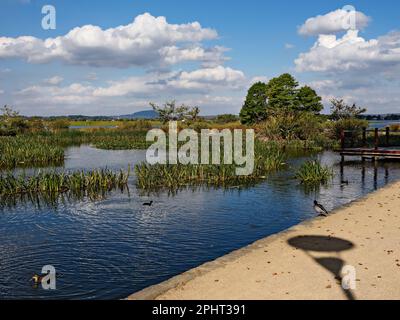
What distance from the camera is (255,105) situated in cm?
8081

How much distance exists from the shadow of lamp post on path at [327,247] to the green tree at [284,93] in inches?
2563

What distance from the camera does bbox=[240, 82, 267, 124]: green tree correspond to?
260 ft

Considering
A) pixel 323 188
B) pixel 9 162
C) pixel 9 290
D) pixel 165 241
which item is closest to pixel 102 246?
pixel 165 241

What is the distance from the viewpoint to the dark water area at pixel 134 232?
10.0 meters

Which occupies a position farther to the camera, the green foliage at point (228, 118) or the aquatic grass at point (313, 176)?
the green foliage at point (228, 118)

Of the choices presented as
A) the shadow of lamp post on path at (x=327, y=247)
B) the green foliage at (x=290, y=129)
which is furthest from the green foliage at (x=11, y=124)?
the shadow of lamp post on path at (x=327, y=247)

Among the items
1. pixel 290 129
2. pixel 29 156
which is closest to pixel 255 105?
pixel 290 129

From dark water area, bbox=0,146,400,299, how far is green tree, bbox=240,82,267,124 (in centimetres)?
5670

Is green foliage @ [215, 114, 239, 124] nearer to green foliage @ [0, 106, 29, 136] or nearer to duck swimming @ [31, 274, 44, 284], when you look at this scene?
green foliage @ [0, 106, 29, 136]

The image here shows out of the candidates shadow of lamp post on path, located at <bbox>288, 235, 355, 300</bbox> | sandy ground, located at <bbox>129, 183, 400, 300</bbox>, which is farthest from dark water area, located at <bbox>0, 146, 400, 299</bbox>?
shadow of lamp post on path, located at <bbox>288, 235, 355, 300</bbox>

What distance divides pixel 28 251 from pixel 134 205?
246 inches

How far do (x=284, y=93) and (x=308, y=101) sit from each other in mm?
5137

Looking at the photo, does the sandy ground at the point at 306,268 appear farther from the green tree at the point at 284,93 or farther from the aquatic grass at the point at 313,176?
the green tree at the point at 284,93

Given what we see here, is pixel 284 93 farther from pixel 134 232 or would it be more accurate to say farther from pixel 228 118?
pixel 134 232
